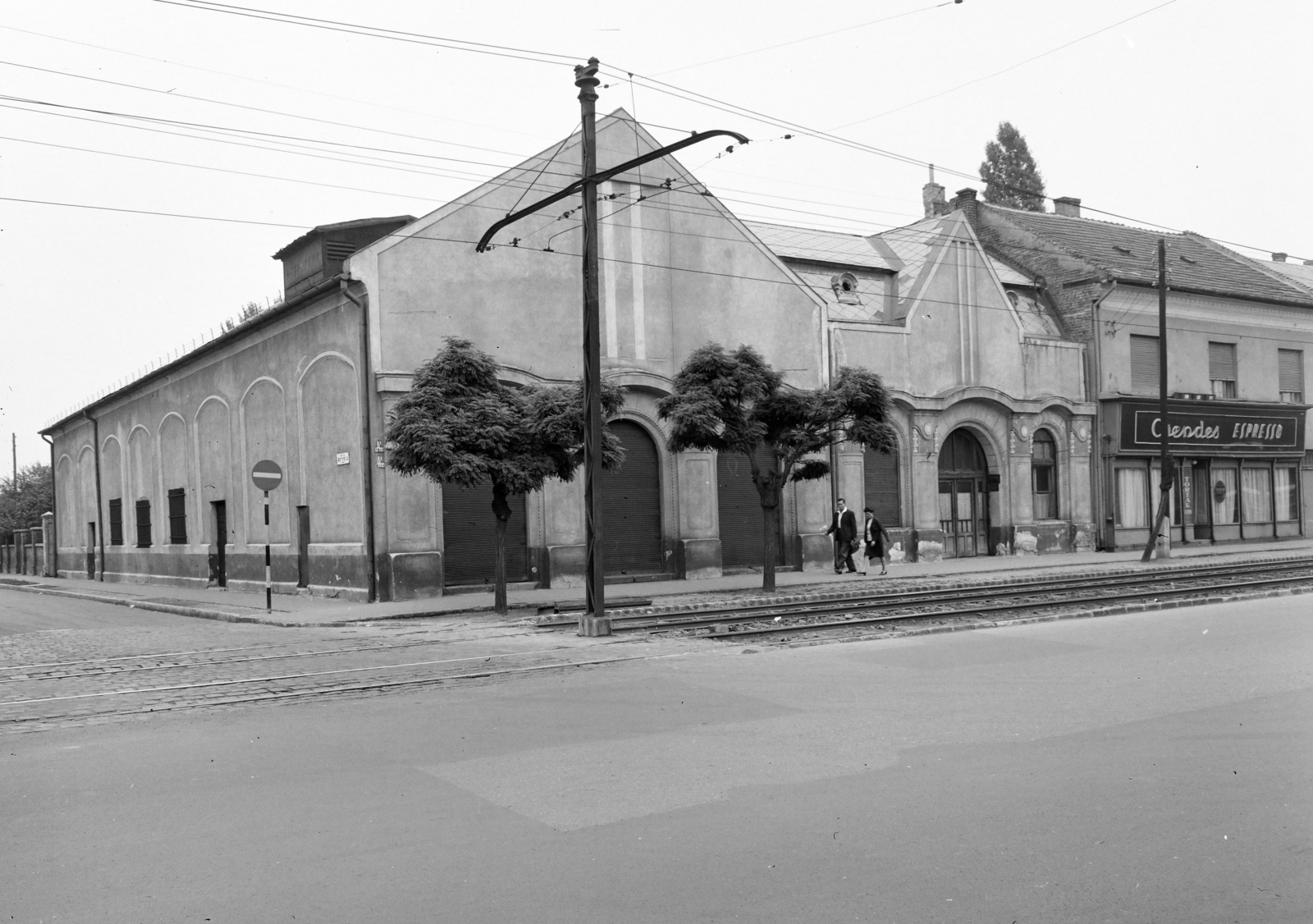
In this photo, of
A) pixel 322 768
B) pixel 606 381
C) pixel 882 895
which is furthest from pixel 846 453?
pixel 882 895

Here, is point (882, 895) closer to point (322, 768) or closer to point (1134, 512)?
point (322, 768)

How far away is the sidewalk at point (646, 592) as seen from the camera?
66.5 feet

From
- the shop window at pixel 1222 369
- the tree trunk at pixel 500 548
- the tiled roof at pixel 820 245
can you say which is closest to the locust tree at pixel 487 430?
the tree trunk at pixel 500 548

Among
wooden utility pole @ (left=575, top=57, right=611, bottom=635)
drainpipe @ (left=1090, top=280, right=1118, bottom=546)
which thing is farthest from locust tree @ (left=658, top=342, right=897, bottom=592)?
drainpipe @ (left=1090, top=280, right=1118, bottom=546)

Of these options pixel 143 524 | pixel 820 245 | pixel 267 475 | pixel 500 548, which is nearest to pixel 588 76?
pixel 500 548

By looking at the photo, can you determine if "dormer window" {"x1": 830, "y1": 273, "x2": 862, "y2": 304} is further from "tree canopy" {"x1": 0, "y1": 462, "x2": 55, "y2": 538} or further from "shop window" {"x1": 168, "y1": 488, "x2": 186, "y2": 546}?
"tree canopy" {"x1": 0, "y1": 462, "x2": 55, "y2": 538}

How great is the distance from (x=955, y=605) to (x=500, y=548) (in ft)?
24.8

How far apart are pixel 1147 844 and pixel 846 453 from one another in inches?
954

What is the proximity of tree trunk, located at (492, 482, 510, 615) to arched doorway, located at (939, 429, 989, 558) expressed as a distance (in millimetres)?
15664

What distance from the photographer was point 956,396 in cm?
3192

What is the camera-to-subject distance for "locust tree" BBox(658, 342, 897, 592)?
2161cm

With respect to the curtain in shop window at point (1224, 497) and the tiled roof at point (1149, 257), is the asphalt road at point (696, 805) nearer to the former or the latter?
the tiled roof at point (1149, 257)

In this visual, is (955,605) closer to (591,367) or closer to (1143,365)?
(591,367)

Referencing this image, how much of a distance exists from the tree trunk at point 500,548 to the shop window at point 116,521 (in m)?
24.8
